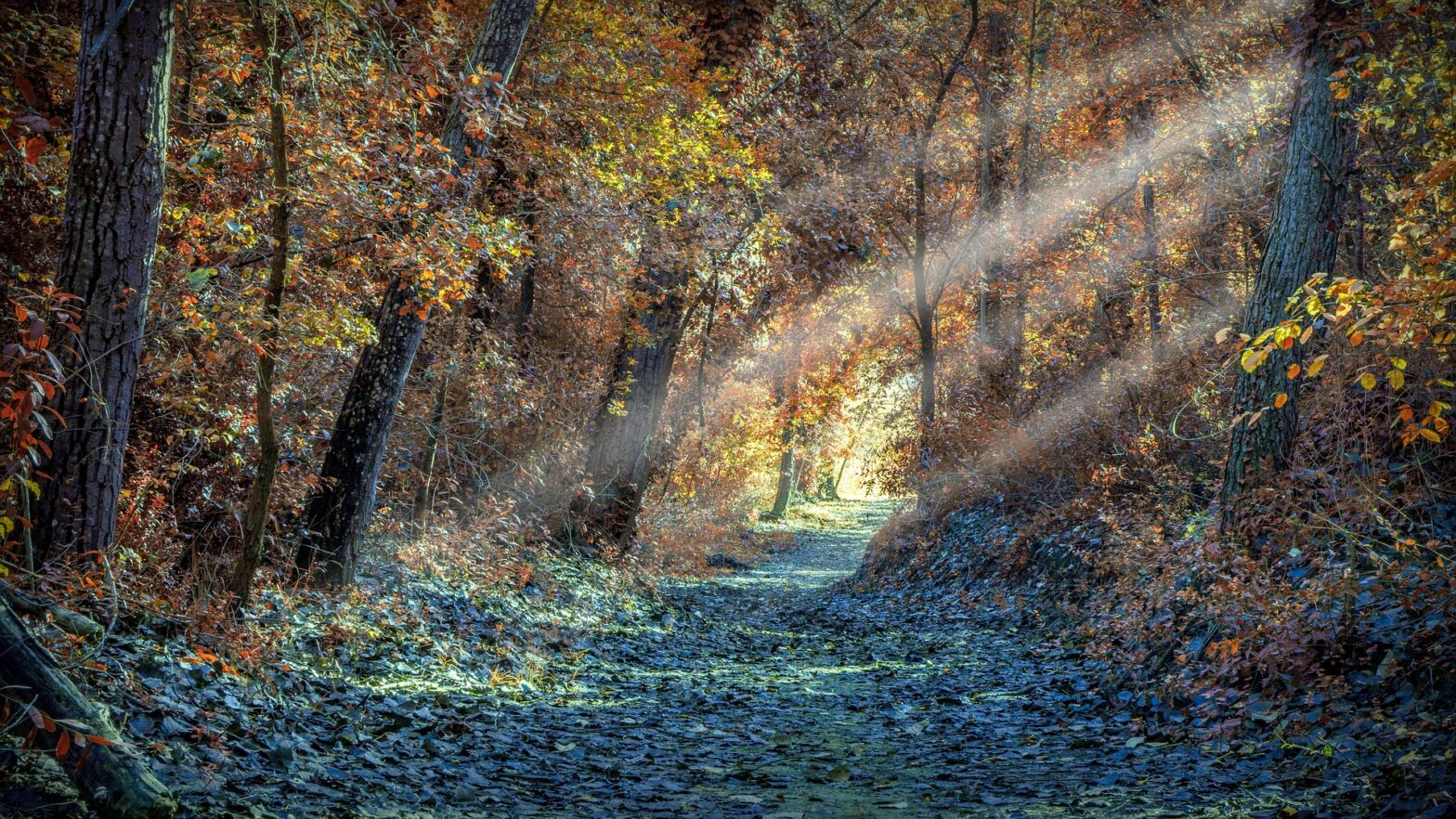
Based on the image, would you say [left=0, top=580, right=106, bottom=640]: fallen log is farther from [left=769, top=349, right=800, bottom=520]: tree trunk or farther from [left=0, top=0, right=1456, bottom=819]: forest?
[left=769, top=349, right=800, bottom=520]: tree trunk

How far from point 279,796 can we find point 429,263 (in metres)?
4.12

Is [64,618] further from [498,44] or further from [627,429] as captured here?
[627,429]

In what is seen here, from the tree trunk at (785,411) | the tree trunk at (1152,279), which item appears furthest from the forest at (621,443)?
the tree trunk at (785,411)

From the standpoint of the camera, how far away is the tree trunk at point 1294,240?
8.24 meters

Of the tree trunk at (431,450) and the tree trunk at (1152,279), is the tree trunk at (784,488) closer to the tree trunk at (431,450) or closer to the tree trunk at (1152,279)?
the tree trunk at (1152,279)

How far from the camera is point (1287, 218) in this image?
852cm

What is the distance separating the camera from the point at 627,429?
54.4ft

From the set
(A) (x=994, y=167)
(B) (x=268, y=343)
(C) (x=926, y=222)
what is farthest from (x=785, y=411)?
(B) (x=268, y=343)

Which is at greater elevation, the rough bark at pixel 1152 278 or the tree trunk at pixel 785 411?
the rough bark at pixel 1152 278

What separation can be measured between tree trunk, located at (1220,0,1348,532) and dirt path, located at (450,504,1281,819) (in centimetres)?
281

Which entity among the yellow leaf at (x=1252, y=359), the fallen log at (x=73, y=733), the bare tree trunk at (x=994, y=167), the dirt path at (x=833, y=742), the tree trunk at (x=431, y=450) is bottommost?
the dirt path at (x=833, y=742)

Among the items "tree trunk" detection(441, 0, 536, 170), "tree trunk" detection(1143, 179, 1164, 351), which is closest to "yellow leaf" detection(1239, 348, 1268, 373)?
"tree trunk" detection(441, 0, 536, 170)

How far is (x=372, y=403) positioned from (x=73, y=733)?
6083 millimetres

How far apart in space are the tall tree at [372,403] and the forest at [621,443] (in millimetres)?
43
